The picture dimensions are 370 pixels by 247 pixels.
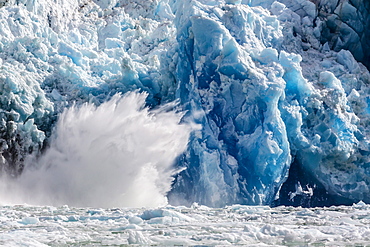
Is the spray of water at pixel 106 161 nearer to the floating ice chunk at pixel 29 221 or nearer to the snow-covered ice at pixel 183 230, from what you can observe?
the snow-covered ice at pixel 183 230

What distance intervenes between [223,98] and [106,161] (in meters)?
4.28

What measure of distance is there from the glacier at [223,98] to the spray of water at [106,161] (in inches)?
5.7

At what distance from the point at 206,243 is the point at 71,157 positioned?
11.8 meters

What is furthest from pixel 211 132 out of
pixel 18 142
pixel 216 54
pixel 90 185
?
pixel 18 142

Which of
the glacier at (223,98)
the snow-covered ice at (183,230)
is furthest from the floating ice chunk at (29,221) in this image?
the glacier at (223,98)

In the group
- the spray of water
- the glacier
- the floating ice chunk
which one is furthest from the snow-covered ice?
the spray of water

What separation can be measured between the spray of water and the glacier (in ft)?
0.47

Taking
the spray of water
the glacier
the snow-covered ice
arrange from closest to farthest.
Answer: the snow-covered ice < the glacier < the spray of water

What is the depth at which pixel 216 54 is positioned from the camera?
787 inches

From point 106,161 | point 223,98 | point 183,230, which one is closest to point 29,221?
point 183,230

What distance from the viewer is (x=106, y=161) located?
20.1m

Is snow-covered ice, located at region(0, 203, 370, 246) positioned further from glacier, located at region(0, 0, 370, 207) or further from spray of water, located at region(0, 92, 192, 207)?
spray of water, located at region(0, 92, 192, 207)

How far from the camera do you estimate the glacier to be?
1920 cm

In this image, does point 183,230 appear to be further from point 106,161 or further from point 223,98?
point 106,161
